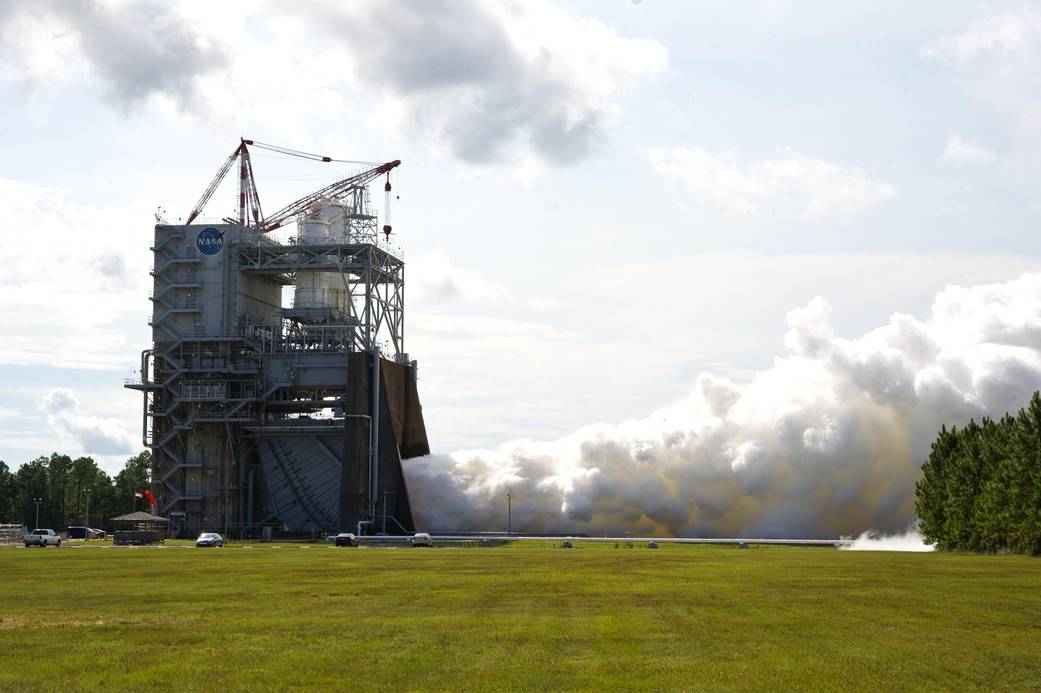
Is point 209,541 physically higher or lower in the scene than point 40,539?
lower

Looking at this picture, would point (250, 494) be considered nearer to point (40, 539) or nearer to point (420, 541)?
point (420, 541)

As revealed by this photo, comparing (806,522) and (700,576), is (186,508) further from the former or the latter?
(700,576)

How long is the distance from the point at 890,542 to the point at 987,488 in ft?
99.2

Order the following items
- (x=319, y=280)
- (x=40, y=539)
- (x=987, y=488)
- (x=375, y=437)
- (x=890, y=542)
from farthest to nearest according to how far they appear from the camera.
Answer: (x=319, y=280)
(x=375, y=437)
(x=890, y=542)
(x=40, y=539)
(x=987, y=488)

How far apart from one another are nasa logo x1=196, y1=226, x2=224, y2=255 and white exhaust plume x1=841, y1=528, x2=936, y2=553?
75.2 m

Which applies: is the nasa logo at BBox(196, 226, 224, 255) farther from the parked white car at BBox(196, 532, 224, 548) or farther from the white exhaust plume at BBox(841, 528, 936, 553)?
the white exhaust plume at BBox(841, 528, 936, 553)

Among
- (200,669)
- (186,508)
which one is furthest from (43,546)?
(200,669)

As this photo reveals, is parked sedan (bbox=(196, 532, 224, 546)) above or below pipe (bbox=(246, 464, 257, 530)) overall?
below

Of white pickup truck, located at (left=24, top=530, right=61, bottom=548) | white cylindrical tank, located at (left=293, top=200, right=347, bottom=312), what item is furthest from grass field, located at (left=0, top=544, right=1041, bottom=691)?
white cylindrical tank, located at (left=293, top=200, right=347, bottom=312)

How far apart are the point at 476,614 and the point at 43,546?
8214 centimetres

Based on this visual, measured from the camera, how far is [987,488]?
85.5 meters

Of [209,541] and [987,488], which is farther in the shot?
[209,541]

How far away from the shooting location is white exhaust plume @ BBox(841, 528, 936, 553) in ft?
344

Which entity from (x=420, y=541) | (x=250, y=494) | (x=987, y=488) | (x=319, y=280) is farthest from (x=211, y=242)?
(x=987, y=488)
